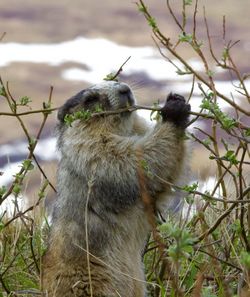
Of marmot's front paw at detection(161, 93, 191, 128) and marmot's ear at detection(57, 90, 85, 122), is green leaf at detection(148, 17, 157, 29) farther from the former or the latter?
marmot's ear at detection(57, 90, 85, 122)

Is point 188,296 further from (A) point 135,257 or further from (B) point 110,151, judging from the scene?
(B) point 110,151

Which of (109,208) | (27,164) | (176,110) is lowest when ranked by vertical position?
(109,208)

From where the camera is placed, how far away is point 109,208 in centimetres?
523

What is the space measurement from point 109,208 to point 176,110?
86 cm

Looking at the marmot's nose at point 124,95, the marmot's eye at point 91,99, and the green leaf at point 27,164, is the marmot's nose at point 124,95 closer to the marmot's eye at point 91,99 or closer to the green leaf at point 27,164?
the marmot's eye at point 91,99

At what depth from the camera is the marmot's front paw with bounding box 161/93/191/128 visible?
17.1 feet

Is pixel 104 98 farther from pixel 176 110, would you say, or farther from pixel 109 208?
pixel 109 208

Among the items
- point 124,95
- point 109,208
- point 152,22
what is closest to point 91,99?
point 124,95

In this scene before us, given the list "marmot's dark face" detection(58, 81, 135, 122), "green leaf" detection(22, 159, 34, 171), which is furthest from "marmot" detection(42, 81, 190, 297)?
"green leaf" detection(22, 159, 34, 171)

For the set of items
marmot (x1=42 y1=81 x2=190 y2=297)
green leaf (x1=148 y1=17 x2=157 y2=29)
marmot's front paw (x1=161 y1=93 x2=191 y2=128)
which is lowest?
marmot (x1=42 y1=81 x2=190 y2=297)

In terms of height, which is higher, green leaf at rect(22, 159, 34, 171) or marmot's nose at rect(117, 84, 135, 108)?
marmot's nose at rect(117, 84, 135, 108)

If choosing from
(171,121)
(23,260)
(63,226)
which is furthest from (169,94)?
(23,260)

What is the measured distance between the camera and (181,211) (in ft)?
23.0

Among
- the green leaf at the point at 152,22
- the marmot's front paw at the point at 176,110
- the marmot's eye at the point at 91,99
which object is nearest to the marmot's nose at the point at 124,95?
the marmot's eye at the point at 91,99
